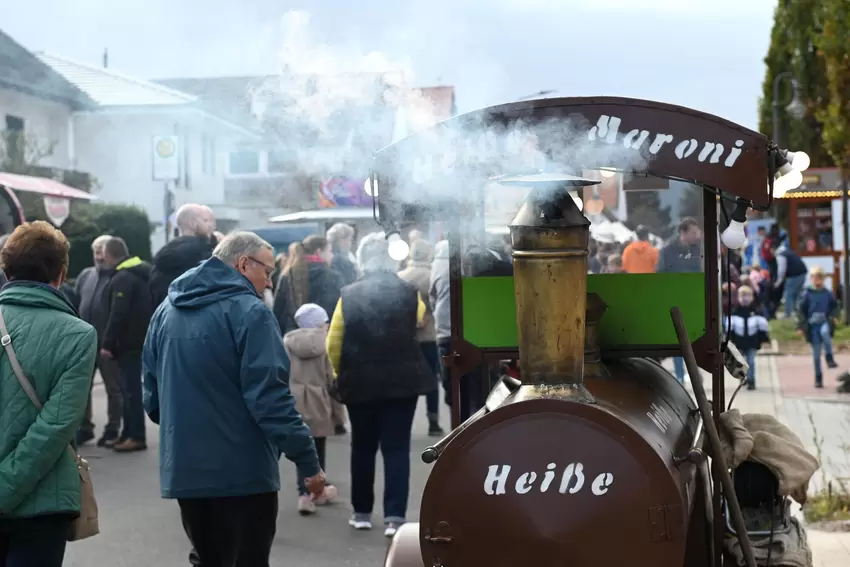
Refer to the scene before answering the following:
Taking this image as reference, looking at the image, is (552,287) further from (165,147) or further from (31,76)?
(31,76)

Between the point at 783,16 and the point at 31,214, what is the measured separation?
3068 cm

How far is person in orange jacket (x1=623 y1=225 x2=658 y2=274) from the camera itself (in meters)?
4.91

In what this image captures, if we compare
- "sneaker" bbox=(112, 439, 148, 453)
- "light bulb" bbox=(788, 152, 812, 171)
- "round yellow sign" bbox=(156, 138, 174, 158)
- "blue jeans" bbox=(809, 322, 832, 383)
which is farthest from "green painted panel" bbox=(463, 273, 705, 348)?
"blue jeans" bbox=(809, 322, 832, 383)

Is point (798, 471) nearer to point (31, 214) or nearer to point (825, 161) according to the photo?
point (31, 214)

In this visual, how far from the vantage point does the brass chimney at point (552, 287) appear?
3.51m

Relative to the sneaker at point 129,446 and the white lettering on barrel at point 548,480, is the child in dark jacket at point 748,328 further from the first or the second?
the white lettering on barrel at point 548,480

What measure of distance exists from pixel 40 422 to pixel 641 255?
2621 millimetres

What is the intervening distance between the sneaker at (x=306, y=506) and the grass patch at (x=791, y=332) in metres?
13.7

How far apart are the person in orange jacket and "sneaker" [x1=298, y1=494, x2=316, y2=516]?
2.87 m

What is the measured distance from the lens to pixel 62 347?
4.06 meters

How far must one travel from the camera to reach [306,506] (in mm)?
7281

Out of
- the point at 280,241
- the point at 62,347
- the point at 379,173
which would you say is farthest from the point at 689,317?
the point at 280,241

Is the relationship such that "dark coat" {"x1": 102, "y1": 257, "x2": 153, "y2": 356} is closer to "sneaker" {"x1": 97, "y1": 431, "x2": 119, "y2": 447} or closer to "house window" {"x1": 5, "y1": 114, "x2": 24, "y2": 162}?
"sneaker" {"x1": 97, "y1": 431, "x2": 119, "y2": 447}

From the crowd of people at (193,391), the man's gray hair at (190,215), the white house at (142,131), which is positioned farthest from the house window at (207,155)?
the crowd of people at (193,391)
